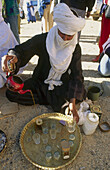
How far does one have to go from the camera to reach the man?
65.8 inches

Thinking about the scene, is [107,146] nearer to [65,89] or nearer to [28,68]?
[65,89]

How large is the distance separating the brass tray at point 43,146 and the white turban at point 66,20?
3.65 feet

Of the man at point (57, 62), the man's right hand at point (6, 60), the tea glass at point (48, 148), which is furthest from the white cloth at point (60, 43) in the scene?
the tea glass at point (48, 148)

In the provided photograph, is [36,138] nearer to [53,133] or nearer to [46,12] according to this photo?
[53,133]

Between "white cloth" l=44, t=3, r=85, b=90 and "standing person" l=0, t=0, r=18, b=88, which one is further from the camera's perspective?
"standing person" l=0, t=0, r=18, b=88

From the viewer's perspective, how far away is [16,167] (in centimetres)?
162

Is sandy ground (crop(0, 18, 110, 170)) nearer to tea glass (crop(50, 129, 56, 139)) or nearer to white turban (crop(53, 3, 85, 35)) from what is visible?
tea glass (crop(50, 129, 56, 139))

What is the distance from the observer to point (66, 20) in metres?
1.61

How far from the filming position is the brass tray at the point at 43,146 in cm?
155

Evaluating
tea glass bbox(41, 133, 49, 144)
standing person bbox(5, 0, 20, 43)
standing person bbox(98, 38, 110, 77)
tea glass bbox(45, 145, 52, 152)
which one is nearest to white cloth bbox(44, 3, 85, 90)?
tea glass bbox(41, 133, 49, 144)

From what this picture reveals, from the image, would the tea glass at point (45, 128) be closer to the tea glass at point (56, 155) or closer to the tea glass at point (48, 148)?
the tea glass at point (48, 148)

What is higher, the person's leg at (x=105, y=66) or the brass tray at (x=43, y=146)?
the person's leg at (x=105, y=66)

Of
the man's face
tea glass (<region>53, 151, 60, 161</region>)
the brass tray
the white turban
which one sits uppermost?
the white turban

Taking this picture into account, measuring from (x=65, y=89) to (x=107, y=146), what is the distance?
932mm
